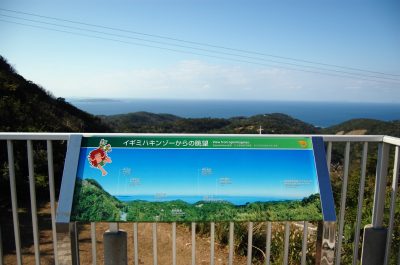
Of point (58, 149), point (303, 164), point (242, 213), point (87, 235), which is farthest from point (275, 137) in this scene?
point (58, 149)

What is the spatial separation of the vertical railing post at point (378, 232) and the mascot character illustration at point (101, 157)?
2.29 meters

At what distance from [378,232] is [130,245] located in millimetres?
2891

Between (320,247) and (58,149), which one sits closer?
(320,247)

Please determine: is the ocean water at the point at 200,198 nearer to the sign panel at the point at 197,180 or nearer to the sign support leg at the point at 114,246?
the sign panel at the point at 197,180

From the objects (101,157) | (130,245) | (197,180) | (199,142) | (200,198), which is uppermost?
(199,142)

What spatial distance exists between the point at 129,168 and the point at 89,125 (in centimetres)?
1541

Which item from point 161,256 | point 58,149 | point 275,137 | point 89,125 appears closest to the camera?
point 275,137

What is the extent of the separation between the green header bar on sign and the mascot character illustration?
0.03 metres

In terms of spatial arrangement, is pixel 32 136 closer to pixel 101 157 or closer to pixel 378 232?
pixel 101 157

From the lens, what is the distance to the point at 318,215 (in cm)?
249

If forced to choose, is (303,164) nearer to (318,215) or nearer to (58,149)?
(318,215)

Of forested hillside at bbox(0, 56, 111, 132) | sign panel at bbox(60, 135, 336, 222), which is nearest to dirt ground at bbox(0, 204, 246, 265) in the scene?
sign panel at bbox(60, 135, 336, 222)

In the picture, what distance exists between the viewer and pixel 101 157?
101 inches

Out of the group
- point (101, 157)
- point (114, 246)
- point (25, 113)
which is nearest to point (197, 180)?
point (101, 157)
